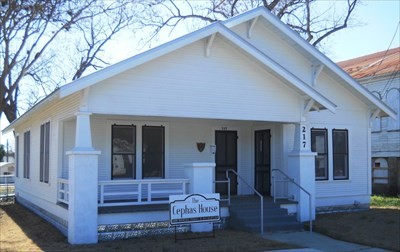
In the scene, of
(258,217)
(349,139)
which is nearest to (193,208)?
(258,217)

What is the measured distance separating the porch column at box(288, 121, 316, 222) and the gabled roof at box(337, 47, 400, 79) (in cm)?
1243

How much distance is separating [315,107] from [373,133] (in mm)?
13170

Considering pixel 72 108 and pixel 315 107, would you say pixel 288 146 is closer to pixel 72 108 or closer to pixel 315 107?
pixel 315 107

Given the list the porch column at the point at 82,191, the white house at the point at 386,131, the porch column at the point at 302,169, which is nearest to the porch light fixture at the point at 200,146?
the porch column at the point at 302,169

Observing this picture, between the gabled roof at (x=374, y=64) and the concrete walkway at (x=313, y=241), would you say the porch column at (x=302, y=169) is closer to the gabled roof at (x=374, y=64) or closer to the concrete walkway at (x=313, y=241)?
the concrete walkway at (x=313, y=241)

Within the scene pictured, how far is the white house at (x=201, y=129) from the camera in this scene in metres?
11.9

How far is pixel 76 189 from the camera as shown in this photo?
449 inches

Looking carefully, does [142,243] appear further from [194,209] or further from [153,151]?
[153,151]

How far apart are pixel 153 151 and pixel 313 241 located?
18.3 ft

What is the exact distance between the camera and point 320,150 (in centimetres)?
1664

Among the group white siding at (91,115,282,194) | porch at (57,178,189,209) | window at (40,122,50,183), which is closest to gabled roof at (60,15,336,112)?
white siding at (91,115,282,194)

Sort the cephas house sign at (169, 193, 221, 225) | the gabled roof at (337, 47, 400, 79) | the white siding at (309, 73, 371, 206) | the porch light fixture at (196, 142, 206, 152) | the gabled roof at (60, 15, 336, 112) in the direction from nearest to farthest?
the gabled roof at (60, 15, 336, 112)
the cephas house sign at (169, 193, 221, 225)
the porch light fixture at (196, 142, 206, 152)
the white siding at (309, 73, 371, 206)
the gabled roof at (337, 47, 400, 79)

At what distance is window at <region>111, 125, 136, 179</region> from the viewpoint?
587 inches

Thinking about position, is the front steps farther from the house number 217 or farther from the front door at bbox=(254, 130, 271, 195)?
the front door at bbox=(254, 130, 271, 195)
